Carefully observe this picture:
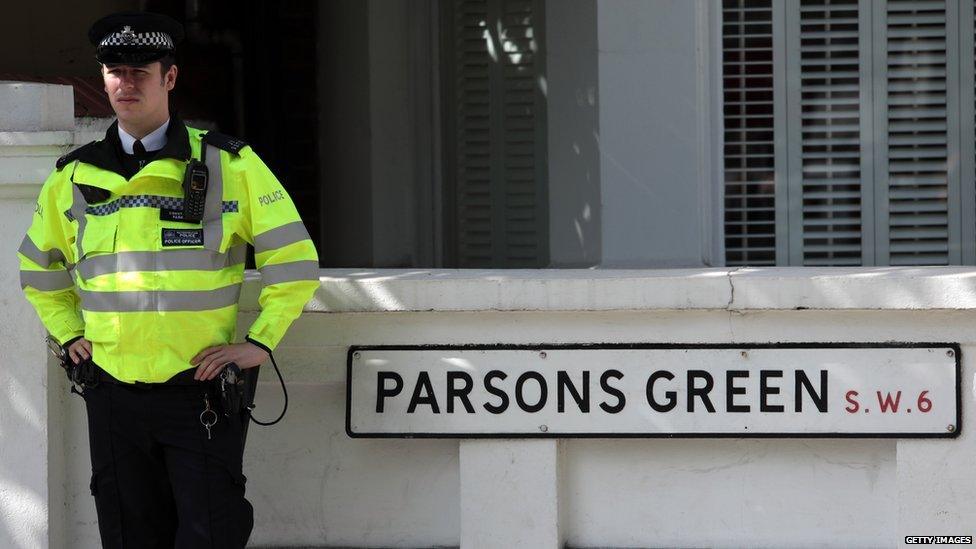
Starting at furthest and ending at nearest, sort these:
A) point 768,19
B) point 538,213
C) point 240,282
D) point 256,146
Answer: point 256,146, point 538,213, point 768,19, point 240,282

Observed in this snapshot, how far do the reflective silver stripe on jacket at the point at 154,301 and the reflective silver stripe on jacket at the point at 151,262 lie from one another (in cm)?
5

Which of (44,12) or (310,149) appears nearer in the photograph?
(44,12)

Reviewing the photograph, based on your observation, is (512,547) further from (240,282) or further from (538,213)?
(538,213)

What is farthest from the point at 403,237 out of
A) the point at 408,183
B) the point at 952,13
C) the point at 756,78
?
the point at 952,13

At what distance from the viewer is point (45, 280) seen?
3623mm

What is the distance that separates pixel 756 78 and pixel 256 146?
289cm

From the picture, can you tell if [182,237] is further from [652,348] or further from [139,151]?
[652,348]

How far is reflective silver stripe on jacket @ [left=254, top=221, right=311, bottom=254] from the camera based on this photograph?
3.50 m

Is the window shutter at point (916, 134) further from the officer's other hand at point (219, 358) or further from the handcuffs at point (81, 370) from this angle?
the handcuffs at point (81, 370)

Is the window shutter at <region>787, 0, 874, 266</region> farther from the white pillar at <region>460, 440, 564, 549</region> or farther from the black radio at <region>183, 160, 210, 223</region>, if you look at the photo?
the black radio at <region>183, 160, 210, 223</region>

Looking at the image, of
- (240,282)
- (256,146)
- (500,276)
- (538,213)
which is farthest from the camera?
(256,146)

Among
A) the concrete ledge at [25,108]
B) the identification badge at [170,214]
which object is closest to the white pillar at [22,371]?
the concrete ledge at [25,108]

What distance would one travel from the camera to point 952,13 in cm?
727

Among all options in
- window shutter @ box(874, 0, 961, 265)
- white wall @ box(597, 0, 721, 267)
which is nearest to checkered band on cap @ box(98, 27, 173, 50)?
white wall @ box(597, 0, 721, 267)
